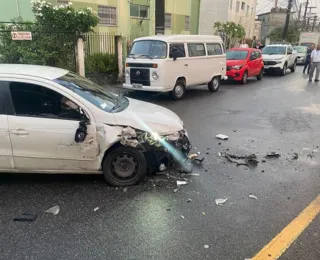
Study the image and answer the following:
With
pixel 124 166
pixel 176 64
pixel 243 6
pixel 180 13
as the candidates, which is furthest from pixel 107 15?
pixel 243 6

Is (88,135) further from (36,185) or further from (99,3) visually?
(99,3)

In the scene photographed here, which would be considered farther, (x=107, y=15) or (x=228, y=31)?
(x=228, y=31)

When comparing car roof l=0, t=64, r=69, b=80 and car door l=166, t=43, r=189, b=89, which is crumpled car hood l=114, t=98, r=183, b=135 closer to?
car roof l=0, t=64, r=69, b=80

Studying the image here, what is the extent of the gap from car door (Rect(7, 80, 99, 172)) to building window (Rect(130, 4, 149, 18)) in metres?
19.1

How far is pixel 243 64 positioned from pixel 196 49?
4.45 m

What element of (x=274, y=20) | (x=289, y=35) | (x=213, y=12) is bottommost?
(x=289, y=35)

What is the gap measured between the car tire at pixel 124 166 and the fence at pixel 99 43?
9.72 m

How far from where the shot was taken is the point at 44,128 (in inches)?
153

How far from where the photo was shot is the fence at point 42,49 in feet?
35.5

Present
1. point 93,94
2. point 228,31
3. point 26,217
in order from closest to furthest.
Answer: point 26,217
point 93,94
point 228,31

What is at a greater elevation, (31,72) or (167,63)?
(31,72)

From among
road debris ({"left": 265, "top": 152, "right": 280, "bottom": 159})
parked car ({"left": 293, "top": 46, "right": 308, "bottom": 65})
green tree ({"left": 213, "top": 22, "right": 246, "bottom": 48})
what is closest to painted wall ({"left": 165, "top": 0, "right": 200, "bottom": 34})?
green tree ({"left": 213, "top": 22, "right": 246, "bottom": 48})

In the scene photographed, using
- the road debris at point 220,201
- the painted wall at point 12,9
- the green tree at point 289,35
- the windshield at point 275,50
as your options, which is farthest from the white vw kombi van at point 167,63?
the green tree at point 289,35

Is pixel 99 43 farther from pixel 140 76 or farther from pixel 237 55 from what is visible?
pixel 237 55
